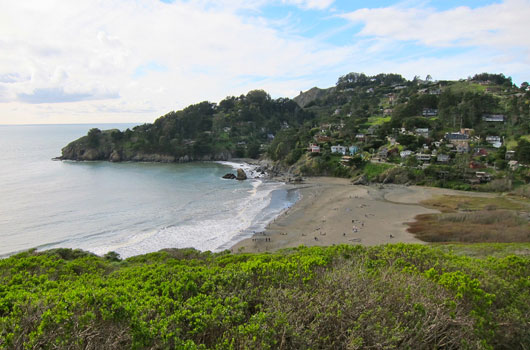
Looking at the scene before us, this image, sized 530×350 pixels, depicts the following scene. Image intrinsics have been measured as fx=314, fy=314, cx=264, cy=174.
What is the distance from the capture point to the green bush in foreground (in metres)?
6.23

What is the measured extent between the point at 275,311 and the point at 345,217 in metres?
27.8

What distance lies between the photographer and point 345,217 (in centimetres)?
3347

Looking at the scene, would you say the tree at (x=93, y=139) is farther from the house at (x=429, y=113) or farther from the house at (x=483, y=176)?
the house at (x=483, y=176)

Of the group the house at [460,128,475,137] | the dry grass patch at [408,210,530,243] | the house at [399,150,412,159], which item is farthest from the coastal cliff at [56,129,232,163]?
the dry grass patch at [408,210,530,243]

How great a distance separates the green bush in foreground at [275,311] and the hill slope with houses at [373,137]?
4276 centimetres

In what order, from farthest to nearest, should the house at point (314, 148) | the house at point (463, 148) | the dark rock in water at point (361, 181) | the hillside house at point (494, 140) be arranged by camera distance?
the house at point (314, 148) < the hillside house at point (494, 140) < the house at point (463, 148) < the dark rock in water at point (361, 181)

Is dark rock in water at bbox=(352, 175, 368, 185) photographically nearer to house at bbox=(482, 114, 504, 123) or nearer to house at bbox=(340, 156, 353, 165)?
house at bbox=(340, 156, 353, 165)

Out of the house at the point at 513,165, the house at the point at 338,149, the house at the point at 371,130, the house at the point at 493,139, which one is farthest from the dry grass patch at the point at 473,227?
the house at the point at 371,130

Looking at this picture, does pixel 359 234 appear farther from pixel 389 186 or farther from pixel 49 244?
pixel 49 244

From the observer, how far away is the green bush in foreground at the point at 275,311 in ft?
20.4

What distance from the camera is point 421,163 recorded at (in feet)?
175

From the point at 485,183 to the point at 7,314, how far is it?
173ft

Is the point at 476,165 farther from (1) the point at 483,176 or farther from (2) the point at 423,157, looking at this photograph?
(2) the point at 423,157

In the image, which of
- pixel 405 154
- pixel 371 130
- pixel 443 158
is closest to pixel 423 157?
pixel 443 158
